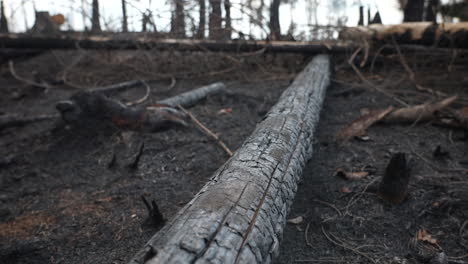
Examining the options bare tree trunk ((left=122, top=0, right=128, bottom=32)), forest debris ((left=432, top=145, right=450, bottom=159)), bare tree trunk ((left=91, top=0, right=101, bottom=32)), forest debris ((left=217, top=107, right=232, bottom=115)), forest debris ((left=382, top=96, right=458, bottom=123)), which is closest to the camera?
forest debris ((left=432, top=145, right=450, bottom=159))

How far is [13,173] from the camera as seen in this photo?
272 centimetres

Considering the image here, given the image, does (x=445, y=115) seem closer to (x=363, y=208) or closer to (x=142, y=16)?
(x=363, y=208)

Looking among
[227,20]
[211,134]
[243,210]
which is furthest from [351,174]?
[227,20]

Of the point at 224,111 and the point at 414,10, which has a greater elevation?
the point at 414,10

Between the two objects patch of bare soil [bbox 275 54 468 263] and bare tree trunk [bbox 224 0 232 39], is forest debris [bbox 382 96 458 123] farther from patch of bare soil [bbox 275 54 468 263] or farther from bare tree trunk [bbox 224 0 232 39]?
bare tree trunk [bbox 224 0 232 39]

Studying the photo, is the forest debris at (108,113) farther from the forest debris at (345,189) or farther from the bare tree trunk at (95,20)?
the bare tree trunk at (95,20)

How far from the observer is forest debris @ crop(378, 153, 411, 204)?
203 cm

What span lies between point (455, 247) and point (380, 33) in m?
4.67

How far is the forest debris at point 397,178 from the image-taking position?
203 centimetres

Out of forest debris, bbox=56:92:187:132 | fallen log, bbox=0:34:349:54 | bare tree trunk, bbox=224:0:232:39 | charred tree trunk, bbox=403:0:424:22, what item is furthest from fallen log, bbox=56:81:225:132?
charred tree trunk, bbox=403:0:424:22

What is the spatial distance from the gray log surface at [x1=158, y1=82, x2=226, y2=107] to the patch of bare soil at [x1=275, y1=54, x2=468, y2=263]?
162 centimetres

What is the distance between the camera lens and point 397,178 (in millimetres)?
2043

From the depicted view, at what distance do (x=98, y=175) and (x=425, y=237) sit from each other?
2285 mm

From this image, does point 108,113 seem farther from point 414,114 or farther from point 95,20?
point 414,114
